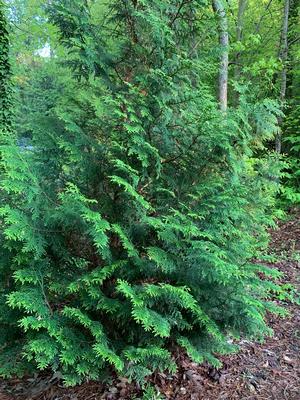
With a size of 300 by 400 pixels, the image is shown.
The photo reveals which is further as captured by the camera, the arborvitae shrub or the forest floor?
the forest floor

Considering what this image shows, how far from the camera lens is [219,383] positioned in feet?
8.74

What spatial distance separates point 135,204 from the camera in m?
2.44

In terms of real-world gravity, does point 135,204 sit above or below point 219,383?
above

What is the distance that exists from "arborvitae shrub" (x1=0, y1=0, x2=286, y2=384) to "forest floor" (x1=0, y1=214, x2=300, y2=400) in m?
0.22

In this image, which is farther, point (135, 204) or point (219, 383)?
point (219, 383)

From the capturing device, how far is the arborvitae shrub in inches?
89.7

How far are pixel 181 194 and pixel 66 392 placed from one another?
172cm

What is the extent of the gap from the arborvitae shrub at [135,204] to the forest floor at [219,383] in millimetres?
219

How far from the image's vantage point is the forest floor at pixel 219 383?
254cm

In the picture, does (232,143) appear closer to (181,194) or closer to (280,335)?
(181,194)

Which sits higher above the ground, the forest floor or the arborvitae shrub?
the arborvitae shrub

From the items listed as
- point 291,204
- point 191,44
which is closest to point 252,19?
point 291,204

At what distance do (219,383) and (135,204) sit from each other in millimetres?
1553

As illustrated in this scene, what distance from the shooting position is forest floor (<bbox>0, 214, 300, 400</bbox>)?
8.32 feet
